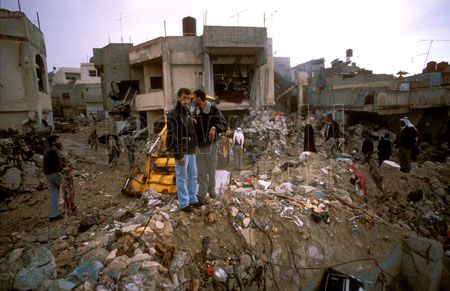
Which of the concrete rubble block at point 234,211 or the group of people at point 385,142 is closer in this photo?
the concrete rubble block at point 234,211

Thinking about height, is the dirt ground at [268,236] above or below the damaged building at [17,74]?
below

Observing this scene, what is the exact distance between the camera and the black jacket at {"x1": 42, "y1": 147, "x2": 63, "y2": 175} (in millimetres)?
5340

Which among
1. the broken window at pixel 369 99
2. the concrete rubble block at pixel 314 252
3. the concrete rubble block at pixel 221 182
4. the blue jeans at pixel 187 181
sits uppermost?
the broken window at pixel 369 99

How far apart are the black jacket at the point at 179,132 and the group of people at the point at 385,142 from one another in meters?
6.18

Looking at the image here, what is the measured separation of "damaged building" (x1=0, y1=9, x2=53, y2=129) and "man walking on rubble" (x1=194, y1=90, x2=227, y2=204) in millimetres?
12299

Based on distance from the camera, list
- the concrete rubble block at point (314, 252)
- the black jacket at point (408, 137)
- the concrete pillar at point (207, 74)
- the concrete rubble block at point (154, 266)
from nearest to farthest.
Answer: the concrete rubble block at point (154, 266) < the concrete rubble block at point (314, 252) < the black jacket at point (408, 137) < the concrete pillar at point (207, 74)

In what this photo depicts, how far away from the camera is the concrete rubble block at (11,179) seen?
829 centimetres

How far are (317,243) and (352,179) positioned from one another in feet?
10.3

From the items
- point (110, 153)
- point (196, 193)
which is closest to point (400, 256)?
point (196, 193)

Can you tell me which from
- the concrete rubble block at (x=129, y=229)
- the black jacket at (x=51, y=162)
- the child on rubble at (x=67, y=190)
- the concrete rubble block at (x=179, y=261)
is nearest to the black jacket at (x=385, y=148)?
the concrete rubble block at (x=179, y=261)

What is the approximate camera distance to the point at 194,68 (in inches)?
631

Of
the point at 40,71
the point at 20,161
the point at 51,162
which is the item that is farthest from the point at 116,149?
the point at 40,71

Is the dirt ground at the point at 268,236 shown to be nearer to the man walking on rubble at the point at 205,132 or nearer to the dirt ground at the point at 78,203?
the dirt ground at the point at 78,203

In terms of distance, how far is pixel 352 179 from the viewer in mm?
6941
